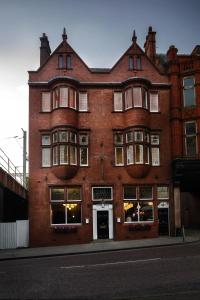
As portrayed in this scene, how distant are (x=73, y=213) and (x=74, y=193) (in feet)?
4.89

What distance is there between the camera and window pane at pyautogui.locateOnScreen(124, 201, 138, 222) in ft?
98.9

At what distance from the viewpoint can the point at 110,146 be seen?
30.7 metres

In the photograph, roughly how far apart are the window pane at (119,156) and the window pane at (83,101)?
408cm

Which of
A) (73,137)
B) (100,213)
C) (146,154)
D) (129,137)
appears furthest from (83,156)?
(146,154)

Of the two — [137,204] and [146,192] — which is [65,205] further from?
[146,192]

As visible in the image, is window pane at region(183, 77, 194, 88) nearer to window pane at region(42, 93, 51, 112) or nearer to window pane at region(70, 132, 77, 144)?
window pane at region(70, 132, 77, 144)

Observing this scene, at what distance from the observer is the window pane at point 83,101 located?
3109cm

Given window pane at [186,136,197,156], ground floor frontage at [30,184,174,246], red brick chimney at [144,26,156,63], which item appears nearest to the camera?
ground floor frontage at [30,184,174,246]

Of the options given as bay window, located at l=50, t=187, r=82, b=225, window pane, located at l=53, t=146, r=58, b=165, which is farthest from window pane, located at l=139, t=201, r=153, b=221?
window pane, located at l=53, t=146, r=58, b=165

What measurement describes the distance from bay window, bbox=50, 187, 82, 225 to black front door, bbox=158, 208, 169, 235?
625 centimetres

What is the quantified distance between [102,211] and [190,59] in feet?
47.5

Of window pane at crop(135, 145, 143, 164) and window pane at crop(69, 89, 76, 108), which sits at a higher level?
window pane at crop(69, 89, 76, 108)

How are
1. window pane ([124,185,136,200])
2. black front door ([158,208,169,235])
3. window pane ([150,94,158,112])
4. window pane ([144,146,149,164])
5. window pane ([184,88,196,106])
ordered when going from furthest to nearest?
window pane ([184,88,196,106]) < window pane ([150,94,158,112]) < black front door ([158,208,169,235]) < window pane ([124,185,136,200]) < window pane ([144,146,149,164])

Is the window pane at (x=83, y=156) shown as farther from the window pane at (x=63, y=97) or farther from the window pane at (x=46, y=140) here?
the window pane at (x=63, y=97)
